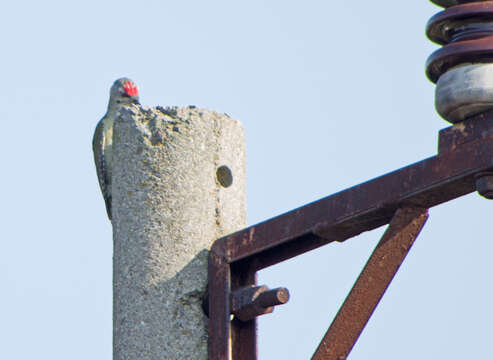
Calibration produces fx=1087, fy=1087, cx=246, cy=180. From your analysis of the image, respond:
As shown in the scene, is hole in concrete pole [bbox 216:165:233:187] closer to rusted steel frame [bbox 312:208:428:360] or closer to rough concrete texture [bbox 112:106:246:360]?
rough concrete texture [bbox 112:106:246:360]

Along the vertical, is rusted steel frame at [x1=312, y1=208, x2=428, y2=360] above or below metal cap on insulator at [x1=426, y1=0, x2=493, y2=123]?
below

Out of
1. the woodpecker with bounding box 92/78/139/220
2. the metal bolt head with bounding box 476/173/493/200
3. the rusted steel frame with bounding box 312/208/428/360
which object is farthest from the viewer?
the woodpecker with bounding box 92/78/139/220

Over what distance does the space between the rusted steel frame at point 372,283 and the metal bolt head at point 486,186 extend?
0.29 metres

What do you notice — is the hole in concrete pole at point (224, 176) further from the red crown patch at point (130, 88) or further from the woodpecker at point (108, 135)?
the red crown patch at point (130, 88)

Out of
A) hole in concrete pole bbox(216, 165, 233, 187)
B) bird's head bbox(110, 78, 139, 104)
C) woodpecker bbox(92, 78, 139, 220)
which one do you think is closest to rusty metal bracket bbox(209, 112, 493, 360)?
hole in concrete pole bbox(216, 165, 233, 187)

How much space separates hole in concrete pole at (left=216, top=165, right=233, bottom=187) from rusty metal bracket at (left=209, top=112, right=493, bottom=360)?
0.81 feet

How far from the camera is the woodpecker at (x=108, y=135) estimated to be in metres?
5.18

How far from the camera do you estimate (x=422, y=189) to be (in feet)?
9.70

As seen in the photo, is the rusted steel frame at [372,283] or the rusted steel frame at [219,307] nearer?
the rusted steel frame at [372,283]

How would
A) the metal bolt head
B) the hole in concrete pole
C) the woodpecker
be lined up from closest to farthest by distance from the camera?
the metal bolt head → the hole in concrete pole → the woodpecker

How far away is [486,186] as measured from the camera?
279 centimetres

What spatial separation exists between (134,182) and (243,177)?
394 millimetres

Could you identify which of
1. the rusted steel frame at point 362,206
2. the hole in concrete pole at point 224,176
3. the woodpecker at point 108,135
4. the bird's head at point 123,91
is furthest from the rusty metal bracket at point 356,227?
the bird's head at point 123,91

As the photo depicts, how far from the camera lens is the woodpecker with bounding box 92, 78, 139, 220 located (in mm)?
5180
